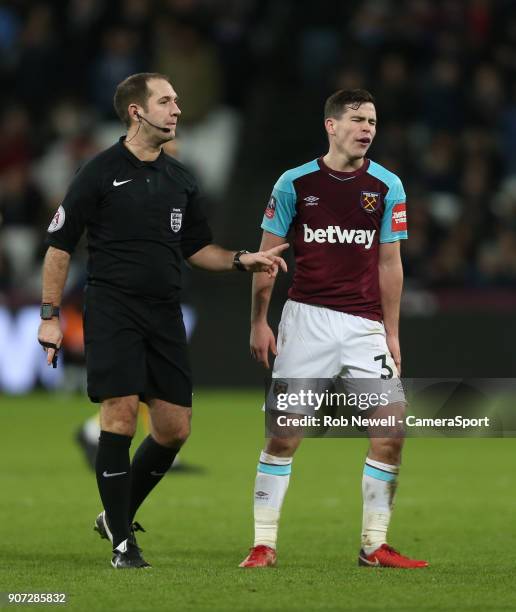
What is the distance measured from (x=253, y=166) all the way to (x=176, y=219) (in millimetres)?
12181

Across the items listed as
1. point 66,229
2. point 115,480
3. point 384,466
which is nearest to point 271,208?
point 66,229

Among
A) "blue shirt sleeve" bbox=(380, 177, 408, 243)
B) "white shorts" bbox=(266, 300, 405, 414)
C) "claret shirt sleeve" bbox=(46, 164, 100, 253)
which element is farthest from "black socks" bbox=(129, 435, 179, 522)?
"blue shirt sleeve" bbox=(380, 177, 408, 243)

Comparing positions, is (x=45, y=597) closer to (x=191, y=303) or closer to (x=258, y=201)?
(x=191, y=303)

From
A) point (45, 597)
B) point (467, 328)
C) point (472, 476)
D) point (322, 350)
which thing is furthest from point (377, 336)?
point (467, 328)

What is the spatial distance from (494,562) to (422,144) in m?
11.8

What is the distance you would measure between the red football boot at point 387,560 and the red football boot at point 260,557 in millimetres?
411

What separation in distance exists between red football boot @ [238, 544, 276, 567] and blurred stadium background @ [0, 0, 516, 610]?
2.69 m

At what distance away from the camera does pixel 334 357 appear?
23.8ft

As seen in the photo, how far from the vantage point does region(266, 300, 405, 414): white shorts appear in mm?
7230

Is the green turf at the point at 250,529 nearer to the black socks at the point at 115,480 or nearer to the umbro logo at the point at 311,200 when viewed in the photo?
the black socks at the point at 115,480

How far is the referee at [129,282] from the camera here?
7059mm

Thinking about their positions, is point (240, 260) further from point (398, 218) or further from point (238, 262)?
point (398, 218)

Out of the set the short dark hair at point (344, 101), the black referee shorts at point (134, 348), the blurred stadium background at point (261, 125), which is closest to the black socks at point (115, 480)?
the black referee shorts at point (134, 348)

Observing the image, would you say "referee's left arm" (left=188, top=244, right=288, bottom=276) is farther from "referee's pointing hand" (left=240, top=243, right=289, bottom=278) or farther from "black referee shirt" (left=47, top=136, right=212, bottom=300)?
"black referee shirt" (left=47, top=136, right=212, bottom=300)
